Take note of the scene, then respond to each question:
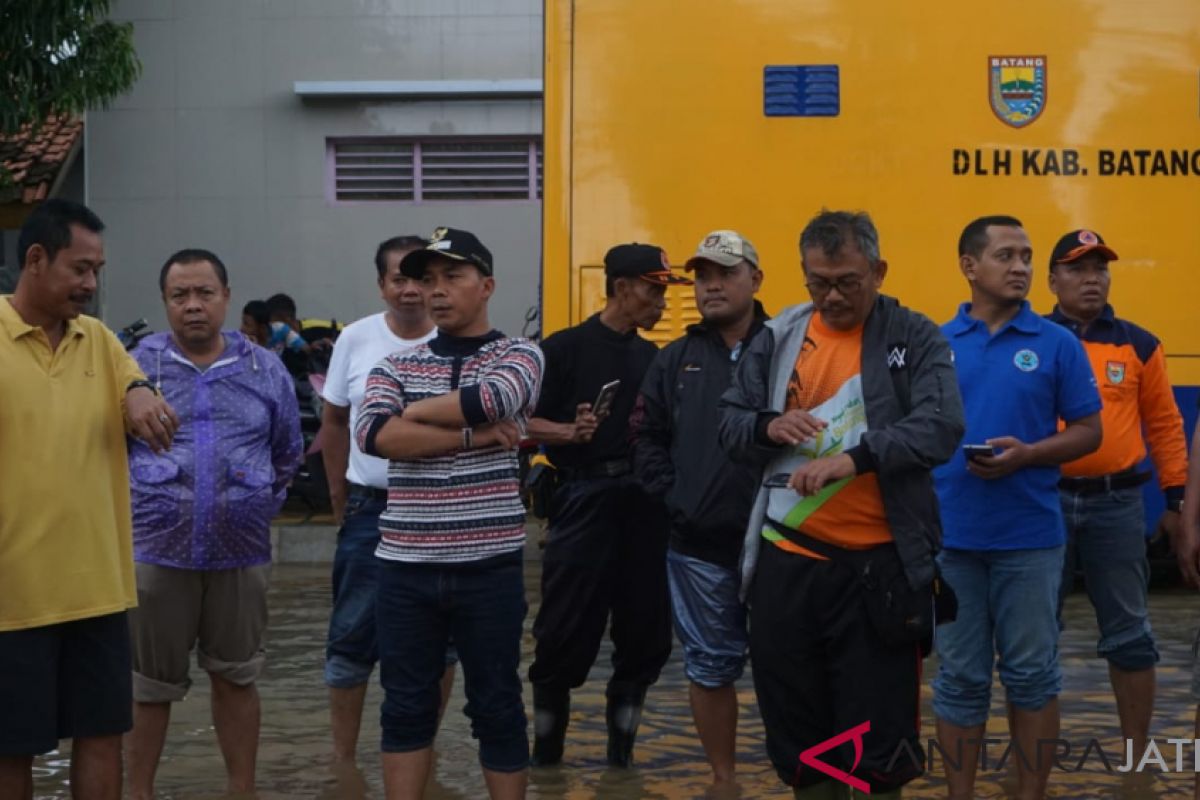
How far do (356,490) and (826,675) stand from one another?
2.44 m

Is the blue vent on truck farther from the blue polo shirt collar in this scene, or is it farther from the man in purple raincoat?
the man in purple raincoat

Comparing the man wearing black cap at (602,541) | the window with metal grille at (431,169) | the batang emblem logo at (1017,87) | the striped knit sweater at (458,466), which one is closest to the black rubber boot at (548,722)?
the man wearing black cap at (602,541)

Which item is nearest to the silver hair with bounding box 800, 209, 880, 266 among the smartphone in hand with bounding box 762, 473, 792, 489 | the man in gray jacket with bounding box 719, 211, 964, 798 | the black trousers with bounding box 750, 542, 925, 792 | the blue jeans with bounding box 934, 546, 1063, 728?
the man in gray jacket with bounding box 719, 211, 964, 798

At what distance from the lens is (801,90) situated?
10.5m

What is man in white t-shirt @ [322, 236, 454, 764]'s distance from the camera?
707 centimetres

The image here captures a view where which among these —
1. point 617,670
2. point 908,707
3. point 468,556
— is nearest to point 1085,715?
point 617,670

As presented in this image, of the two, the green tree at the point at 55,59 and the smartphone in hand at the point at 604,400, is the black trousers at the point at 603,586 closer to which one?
the smartphone in hand at the point at 604,400

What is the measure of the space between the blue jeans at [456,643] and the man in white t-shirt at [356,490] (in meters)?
1.29

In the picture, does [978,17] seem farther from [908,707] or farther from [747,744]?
[908,707]

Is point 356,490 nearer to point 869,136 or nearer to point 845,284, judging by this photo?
point 845,284

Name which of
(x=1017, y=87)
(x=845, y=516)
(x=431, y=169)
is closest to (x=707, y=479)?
(x=845, y=516)

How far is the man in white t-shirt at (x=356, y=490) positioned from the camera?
7070 mm

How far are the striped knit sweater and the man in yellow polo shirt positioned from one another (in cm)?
69

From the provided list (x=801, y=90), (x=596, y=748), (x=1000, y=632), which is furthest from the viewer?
(x=801, y=90)
